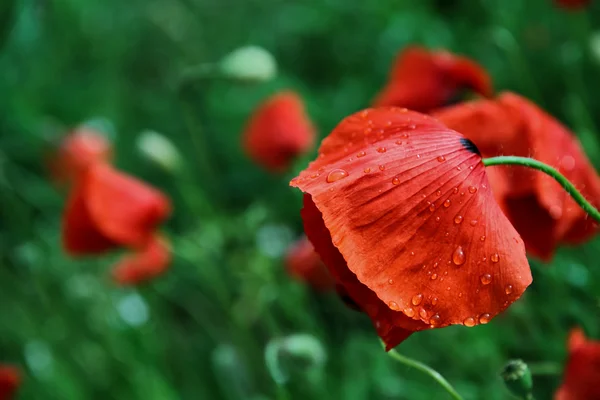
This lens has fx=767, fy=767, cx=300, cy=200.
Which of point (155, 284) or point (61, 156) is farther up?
point (61, 156)

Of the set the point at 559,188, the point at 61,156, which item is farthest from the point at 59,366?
the point at 559,188

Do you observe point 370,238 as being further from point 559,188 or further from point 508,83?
point 508,83

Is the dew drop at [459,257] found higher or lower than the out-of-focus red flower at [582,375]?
higher

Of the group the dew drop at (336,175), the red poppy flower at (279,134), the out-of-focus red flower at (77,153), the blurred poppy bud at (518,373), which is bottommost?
the blurred poppy bud at (518,373)

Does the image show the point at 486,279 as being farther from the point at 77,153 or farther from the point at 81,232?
the point at 77,153

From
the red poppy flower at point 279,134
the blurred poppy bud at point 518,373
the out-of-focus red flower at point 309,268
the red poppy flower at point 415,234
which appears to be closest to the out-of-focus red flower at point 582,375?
the blurred poppy bud at point 518,373

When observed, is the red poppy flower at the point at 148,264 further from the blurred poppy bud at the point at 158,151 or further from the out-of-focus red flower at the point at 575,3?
the out-of-focus red flower at the point at 575,3

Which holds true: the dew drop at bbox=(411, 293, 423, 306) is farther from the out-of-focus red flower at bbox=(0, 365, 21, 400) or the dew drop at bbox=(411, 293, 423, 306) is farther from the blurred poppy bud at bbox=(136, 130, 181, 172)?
the blurred poppy bud at bbox=(136, 130, 181, 172)
